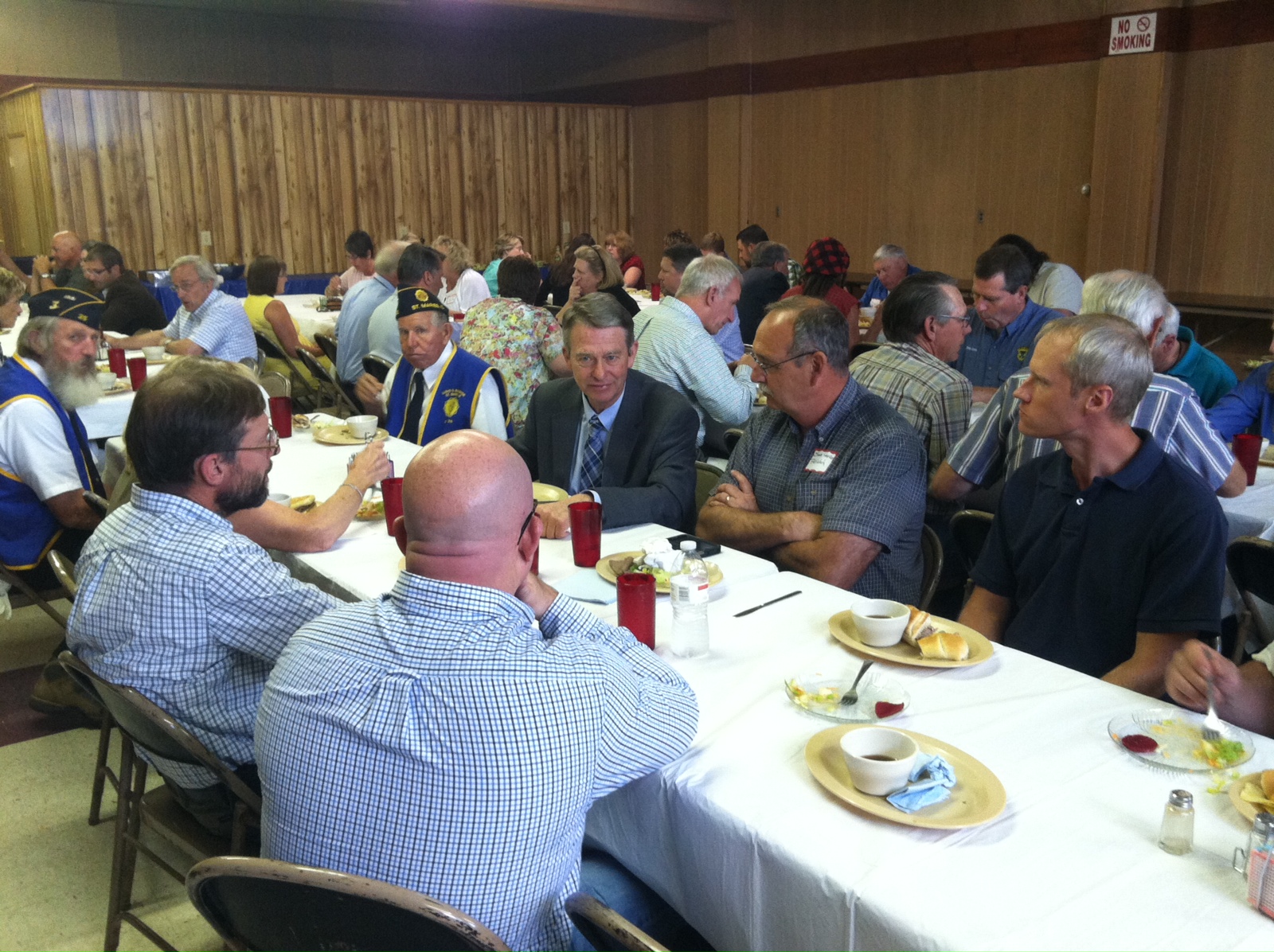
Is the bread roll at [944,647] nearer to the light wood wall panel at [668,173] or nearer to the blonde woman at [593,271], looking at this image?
the blonde woman at [593,271]

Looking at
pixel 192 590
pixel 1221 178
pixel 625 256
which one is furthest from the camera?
pixel 625 256

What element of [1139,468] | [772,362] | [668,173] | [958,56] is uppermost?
[958,56]

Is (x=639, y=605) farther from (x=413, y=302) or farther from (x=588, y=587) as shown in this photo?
(x=413, y=302)

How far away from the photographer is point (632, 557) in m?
2.55

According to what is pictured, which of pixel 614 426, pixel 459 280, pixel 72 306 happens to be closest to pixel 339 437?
pixel 614 426

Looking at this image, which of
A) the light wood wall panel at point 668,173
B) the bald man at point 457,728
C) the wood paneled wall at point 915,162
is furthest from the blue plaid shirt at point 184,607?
the light wood wall panel at point 668,173

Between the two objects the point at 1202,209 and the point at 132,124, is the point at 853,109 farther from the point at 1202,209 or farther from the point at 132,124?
the point at 132,124

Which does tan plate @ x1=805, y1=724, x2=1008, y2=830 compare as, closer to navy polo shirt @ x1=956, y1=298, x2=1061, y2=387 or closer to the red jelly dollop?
the red jelly dollop

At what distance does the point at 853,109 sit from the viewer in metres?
10.9

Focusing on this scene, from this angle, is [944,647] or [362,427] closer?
[944,647]

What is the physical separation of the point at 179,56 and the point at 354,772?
1405 cm

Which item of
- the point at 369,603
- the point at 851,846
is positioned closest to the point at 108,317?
the point at 369,603

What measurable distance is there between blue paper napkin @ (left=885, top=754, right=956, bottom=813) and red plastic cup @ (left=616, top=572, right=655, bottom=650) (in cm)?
66

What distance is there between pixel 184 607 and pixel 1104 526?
6.19ft
